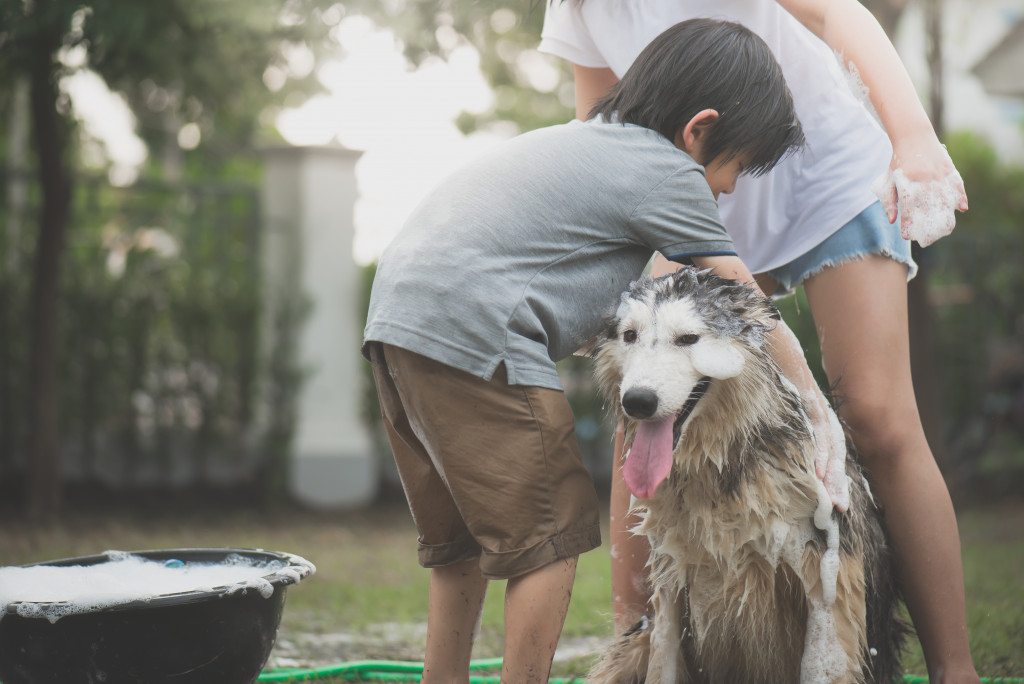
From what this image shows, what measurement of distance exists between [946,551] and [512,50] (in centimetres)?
1049

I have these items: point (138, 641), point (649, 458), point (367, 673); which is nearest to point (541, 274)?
point (649, 458)

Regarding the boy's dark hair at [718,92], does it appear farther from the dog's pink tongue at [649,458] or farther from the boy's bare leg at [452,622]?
the boy's bare leg at [452,622]

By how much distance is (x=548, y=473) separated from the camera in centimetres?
220

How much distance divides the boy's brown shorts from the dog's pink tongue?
0.17 metres

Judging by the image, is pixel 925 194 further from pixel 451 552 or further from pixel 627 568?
pixel 451 552

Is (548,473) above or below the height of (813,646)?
above

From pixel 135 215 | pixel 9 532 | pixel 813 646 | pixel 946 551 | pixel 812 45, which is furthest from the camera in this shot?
pixel 135 215

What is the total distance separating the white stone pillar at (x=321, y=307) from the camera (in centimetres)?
776

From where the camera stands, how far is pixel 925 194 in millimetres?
2189

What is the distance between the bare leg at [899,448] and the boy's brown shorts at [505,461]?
32.0 inches

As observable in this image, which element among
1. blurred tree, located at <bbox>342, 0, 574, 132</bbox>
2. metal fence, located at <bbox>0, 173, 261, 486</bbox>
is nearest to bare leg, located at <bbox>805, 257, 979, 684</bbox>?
blurred tree, located at <bbox>342, 0, 574, 132</bbox>

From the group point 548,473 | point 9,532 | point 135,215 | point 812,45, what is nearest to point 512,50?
point 135,215

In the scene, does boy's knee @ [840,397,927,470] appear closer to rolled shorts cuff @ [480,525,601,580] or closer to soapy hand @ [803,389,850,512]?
soapy hand @ [803,389,850,512]

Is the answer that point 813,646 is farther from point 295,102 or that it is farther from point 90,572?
point 295,102
